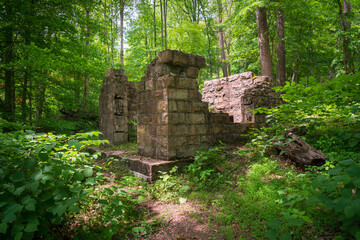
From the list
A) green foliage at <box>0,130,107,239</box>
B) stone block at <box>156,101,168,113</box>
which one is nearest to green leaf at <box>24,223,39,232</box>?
green foliage at <box>0,130,107,239</box>

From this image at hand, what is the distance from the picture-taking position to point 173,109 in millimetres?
4016

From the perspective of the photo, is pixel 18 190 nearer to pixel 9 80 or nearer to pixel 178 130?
pixel 178 130

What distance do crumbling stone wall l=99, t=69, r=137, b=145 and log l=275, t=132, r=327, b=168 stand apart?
540 cm

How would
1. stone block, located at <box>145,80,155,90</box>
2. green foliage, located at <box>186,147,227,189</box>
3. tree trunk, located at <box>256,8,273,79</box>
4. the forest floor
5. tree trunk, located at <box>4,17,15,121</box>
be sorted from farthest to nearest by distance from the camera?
tree trunk, located at <box>256,8,273,79</box> → tree trunk, located at <box>4,17,15,121</box> → stone block, located at <box>145,80,155,90</box> → green foliage, located at <box>186,147,227,189</box> → the forest floor

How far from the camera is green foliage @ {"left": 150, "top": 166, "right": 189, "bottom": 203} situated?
3312 mm

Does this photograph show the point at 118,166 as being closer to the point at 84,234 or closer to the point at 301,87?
the point at 84,234

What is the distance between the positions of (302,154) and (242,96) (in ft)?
8.77

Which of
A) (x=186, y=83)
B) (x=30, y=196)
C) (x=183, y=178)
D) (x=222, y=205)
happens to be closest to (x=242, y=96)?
(x=186, y=83)

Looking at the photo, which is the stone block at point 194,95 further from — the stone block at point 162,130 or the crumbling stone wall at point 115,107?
the crumbling stone wall at point 115,107

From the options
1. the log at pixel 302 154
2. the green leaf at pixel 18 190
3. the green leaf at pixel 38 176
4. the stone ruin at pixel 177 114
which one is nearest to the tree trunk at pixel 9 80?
the stone ruin at pixel 177 114

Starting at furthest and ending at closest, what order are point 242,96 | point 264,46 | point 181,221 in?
point 264,46 < point 242,96 < point 181,221

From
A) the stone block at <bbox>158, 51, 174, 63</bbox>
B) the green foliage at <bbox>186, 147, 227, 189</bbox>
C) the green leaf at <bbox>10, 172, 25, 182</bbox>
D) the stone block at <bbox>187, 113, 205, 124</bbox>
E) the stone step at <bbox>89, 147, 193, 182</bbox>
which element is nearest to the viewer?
the green leaf at <bbox>10, 172, 25, 182</bbox>

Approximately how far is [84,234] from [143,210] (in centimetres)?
91

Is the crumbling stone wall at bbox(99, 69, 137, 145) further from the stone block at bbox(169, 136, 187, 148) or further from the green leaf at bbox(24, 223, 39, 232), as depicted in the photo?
the green leaf at bbox(24, 223, 39, 232)
